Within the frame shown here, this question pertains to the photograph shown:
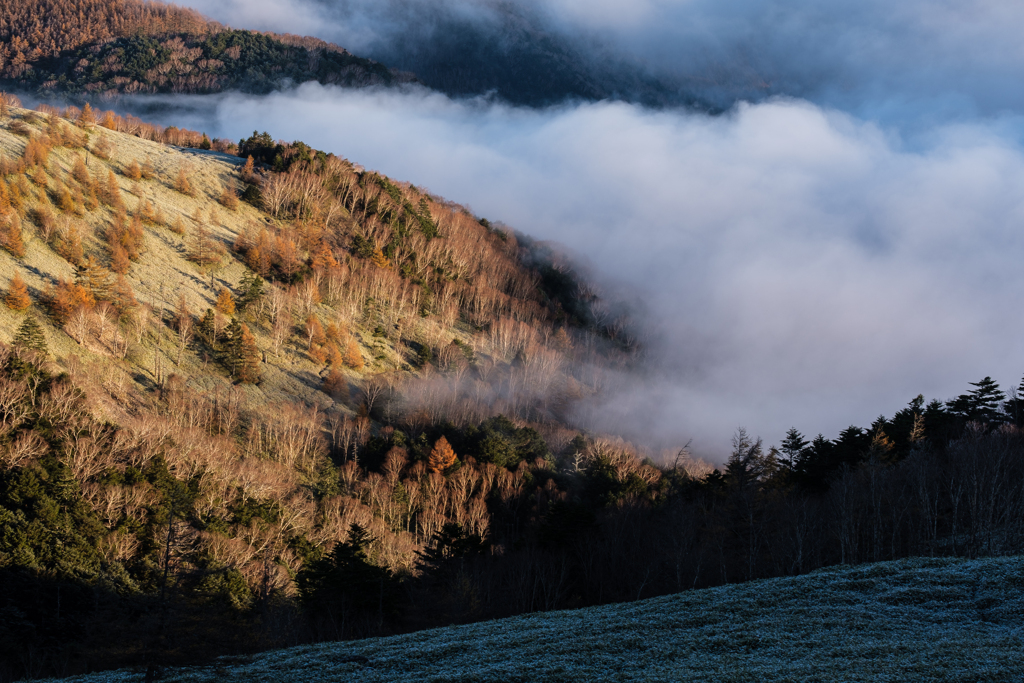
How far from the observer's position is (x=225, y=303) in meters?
92.1

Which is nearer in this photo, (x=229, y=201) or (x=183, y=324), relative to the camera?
(x=183, y=324)

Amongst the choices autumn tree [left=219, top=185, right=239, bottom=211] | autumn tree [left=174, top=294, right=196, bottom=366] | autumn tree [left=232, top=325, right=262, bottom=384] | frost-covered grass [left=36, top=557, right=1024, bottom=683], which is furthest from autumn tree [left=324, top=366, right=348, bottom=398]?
frost-covered grass [left=36, top=557, right=1024, bottom=683]

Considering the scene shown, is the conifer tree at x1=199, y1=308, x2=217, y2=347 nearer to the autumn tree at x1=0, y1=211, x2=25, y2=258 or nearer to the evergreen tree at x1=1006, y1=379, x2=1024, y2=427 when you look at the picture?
the autumn tree at x1=0, y1=211, x2=25, y2=258

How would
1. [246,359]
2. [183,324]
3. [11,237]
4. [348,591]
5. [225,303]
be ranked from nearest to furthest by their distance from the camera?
[348,591] < [11,237] < [246,359] < [183,324] < [225,303]

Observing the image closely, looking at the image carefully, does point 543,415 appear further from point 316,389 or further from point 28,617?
point 28,617

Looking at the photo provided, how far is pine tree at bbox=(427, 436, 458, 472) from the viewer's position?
255 ft

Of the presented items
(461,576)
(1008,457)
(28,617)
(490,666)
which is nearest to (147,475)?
(28,617)

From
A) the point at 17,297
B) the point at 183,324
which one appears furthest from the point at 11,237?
the point at 183,324

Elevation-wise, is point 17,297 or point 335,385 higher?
point 17,297

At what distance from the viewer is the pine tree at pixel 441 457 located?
255 feet

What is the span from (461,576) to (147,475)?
1172 inches

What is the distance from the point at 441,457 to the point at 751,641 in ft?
190

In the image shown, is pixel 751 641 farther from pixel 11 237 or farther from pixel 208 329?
pixel 11 237

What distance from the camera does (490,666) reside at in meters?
22.8
